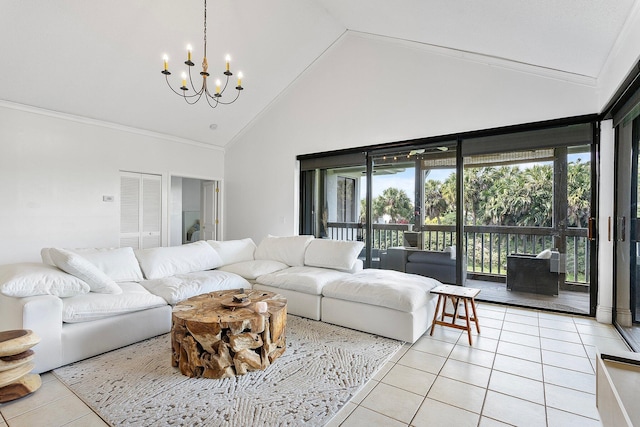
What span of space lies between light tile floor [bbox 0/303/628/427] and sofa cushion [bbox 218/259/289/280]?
6.87 ft

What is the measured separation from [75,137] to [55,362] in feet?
12.7

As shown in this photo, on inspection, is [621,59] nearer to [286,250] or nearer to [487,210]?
[487,210]

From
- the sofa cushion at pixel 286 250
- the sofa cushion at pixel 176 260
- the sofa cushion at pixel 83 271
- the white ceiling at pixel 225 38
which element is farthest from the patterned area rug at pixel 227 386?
the white ceiling at pixel 225 38

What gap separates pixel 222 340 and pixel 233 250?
2534 millimetres

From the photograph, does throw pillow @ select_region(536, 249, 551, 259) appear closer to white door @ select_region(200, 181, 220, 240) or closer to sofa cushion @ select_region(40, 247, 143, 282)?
sofa cushion @ select_region(40, 247, 143, 282)

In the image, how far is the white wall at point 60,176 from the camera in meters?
4.25

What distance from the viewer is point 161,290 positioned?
124 inches

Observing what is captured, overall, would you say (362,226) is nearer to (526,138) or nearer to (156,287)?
(526,138)

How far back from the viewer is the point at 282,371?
2.35 m

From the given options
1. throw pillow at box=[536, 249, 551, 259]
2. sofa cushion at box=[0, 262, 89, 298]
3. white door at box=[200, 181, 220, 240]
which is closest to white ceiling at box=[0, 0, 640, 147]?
white door at box=[200, 181, 220, 240]

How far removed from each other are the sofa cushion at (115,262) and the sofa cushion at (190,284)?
0.60 ft

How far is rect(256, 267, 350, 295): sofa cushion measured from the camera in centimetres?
353

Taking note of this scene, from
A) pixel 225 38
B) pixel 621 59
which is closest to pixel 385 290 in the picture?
pixel 621 59

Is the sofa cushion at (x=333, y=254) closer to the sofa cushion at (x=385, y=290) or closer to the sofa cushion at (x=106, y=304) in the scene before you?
the sofa cushion at (x=385, y=290)
